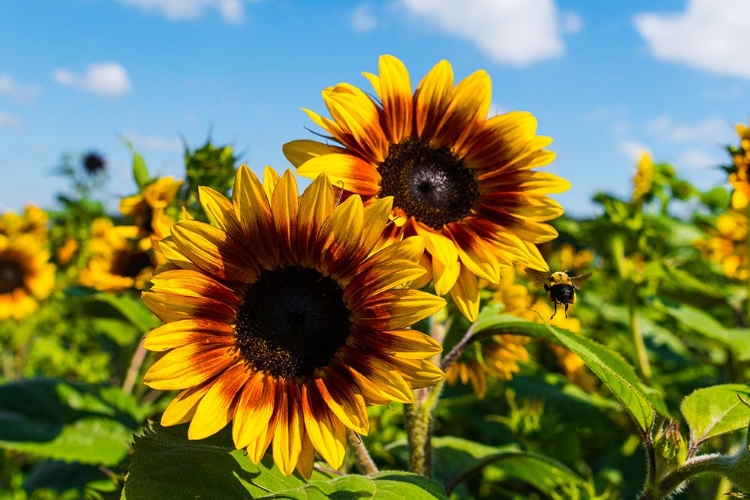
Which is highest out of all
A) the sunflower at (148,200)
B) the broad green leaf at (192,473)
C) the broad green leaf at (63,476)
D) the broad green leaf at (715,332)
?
the broad green leaf at (715,332)

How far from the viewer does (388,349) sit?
52.1 inches

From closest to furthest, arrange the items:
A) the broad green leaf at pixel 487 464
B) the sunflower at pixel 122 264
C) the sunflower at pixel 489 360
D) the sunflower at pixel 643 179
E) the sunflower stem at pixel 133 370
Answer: the broad green leaf at pixel 487 464 → the sunflower at pixel 489 360 → the sunflower at pixel 122 264 → the sunflower stem at pixel 133 370 → the sunflower at pixel 643 179

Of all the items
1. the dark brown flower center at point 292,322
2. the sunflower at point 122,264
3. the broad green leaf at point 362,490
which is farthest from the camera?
the sunflower at point 122,264

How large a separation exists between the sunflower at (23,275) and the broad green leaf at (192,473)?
4.26 m

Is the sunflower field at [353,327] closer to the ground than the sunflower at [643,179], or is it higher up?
closer to the ground

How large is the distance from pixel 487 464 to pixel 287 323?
82cm

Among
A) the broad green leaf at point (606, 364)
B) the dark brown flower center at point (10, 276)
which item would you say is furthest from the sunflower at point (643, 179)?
the dark brown flower center at point (10, 276)

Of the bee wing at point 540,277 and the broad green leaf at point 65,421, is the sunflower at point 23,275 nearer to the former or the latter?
the broad green leaf at point 65,421

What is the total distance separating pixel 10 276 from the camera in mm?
5254

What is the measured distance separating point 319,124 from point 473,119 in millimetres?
391

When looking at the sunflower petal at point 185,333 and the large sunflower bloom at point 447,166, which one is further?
the large sunflower bloom at point 447,166

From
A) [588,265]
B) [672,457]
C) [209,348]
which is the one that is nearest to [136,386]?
[209,348]

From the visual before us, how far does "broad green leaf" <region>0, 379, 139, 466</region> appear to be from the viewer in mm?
2209

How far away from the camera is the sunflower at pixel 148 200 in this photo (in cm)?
229
